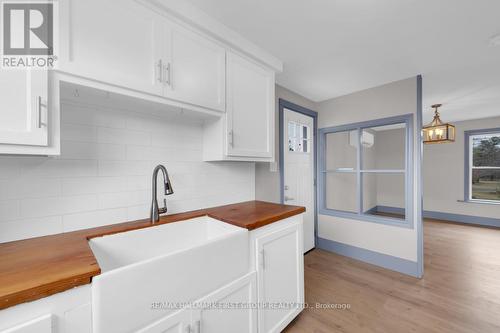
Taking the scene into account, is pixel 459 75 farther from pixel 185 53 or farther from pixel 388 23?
pixel 185 53

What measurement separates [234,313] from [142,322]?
Answer: 55 centimetres

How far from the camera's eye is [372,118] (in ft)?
9.08

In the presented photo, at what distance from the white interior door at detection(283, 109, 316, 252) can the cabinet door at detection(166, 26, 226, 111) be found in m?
1.30

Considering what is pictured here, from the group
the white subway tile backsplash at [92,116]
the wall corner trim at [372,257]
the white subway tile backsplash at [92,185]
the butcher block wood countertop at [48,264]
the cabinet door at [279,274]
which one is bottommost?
the wall corner trim at [372,257]

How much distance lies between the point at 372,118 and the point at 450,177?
12.3 feet

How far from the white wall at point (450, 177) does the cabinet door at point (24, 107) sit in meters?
6.67

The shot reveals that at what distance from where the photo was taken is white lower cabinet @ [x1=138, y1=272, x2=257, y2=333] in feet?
3.05

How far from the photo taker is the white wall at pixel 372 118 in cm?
247

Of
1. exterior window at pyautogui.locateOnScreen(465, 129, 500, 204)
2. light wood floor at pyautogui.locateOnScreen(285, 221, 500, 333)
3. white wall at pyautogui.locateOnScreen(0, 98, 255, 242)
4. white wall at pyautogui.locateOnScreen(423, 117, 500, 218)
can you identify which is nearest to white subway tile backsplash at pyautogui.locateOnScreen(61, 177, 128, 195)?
white wall at pyautogui.locateOnScreen(0, 98, 255, 242)

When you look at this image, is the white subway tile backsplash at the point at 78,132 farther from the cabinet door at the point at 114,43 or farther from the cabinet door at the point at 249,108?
the cabinet door at the point at 249,108

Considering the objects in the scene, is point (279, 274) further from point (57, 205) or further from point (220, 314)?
point (57, 205)

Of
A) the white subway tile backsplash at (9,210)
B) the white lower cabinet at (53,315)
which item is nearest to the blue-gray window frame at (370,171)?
the white lower cabinet at (53,315)

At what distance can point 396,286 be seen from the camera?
2215 millimetres

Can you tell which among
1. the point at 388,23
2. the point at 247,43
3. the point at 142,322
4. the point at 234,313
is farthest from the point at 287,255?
the point at 388,23
